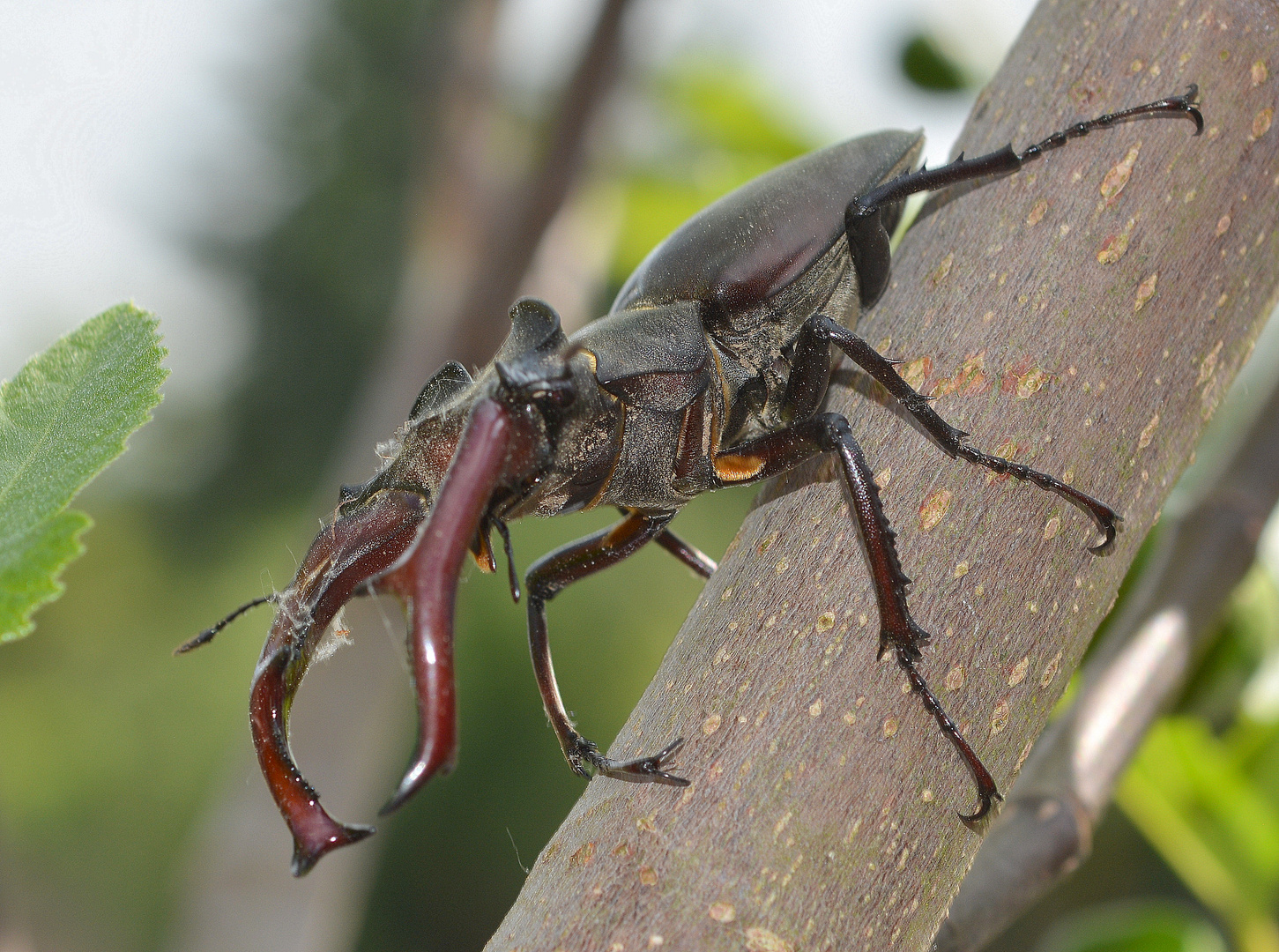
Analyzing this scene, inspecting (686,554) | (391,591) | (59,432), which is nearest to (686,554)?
(686,554)

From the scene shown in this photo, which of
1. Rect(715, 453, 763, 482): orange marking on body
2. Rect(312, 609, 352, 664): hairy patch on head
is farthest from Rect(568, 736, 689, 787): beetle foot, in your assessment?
Rect(715, 453, 763, 482): orange marking on body

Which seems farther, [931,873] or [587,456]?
[587,456]

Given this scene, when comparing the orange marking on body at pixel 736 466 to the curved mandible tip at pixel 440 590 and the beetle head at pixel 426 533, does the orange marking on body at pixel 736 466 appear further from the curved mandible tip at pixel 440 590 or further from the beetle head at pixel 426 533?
the curved mandible tip at pixel 440 590

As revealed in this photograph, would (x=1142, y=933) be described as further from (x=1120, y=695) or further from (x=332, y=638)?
(x=332, y=638)

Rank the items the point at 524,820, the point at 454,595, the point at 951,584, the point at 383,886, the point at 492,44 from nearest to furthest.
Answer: the point at 454,595 < the point at 951,584 < the point at 492,44 < the point at 524,820 < the point at 383,886

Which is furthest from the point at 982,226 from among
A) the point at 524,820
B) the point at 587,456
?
the point at 524,820

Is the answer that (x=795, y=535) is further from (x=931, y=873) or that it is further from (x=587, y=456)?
(x=587, y=456)

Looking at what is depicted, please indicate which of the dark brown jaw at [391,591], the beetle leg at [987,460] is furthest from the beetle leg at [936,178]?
the dark brown jaw at [391,591]
